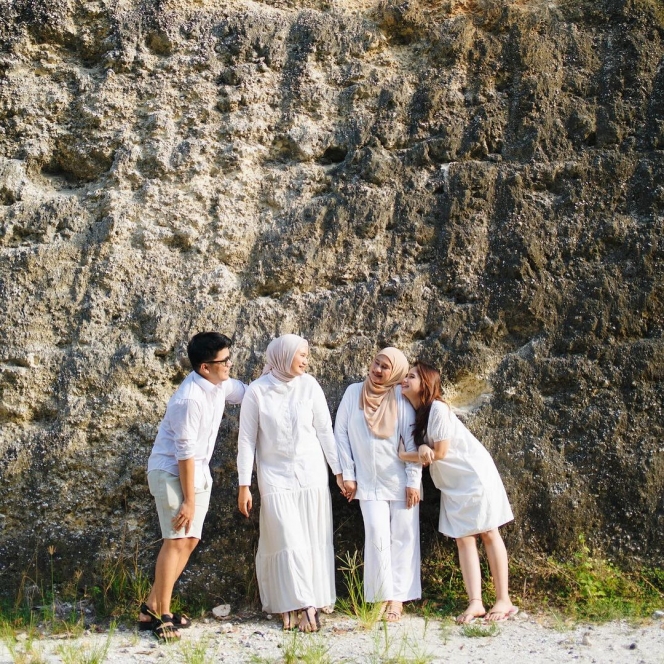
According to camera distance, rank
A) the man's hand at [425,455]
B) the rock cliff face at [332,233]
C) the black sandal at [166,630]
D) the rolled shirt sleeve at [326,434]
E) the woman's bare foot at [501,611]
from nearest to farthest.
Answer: the black sandal at [166,630], the woman's bare foot at [501,611], the man's hand at [425,455], the rolled shirt sleeve at [326,434], the rock cliff face at [332,233]

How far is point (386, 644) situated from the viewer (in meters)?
3.48

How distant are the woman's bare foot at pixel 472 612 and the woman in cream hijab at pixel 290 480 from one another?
67cm

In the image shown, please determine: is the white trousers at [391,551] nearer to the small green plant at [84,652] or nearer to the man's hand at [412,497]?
the man's hand at [412,497]

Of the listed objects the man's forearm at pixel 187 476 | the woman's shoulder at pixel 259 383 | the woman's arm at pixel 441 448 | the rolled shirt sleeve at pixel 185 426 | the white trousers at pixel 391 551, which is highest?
the woman's shoulder at pixel 259 383

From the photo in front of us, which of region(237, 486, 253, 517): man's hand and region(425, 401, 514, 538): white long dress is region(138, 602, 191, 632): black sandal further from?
region(425, 401, 514, 538): white long dress

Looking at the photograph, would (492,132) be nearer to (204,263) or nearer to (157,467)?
(204,263)

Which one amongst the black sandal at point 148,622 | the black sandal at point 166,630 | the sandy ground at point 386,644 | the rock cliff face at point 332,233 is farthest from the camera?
the rock cliff face at point 332,233

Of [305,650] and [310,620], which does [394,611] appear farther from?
[305,650]

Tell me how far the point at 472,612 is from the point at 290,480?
45.2 inches

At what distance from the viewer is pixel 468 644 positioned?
3.66 meters

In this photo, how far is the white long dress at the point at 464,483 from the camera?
416 cm

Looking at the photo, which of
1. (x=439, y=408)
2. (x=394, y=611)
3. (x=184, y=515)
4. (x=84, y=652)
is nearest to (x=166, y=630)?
(x=84, y=652)

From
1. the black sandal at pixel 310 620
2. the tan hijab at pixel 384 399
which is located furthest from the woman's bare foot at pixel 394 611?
the tan hijab at pixel 384 399

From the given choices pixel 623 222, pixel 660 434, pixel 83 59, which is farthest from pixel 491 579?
pixel 83 59
